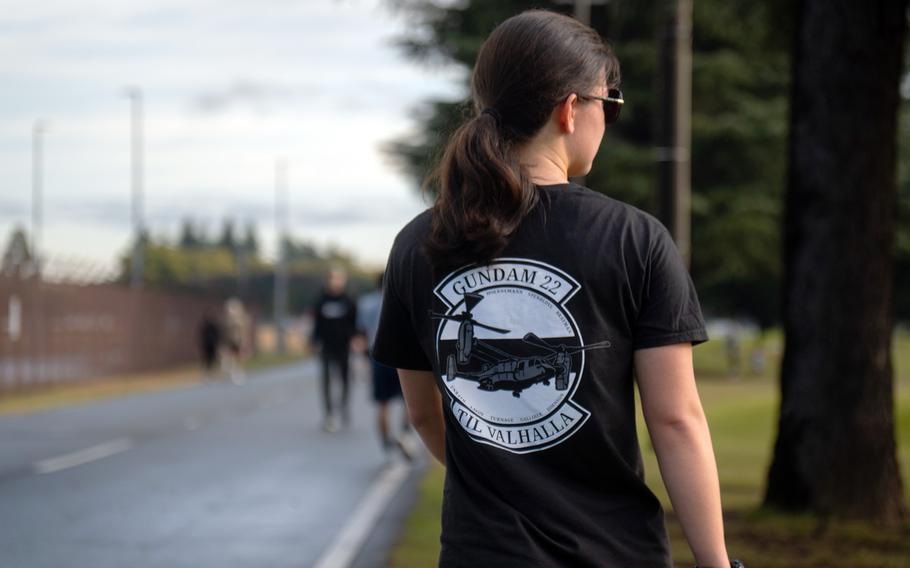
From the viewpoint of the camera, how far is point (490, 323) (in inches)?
103

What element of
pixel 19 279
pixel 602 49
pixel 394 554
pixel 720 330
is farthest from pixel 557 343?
pixel 720 330

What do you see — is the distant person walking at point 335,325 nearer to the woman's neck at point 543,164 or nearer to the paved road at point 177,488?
the paved road at point 177,488

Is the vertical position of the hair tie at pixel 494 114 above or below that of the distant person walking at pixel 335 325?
above

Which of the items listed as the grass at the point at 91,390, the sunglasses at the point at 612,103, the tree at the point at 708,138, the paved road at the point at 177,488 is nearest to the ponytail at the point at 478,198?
the sunglasses at the point at 612,103

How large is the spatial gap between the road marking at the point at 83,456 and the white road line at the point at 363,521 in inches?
111

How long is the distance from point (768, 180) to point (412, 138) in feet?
26.4

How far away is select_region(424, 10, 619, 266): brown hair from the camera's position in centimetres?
258

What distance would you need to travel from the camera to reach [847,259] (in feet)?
29.2

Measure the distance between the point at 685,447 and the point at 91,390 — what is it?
30.2 metres

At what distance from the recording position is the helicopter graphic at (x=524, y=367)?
101 inches

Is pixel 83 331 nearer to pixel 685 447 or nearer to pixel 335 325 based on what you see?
pixel 335 325

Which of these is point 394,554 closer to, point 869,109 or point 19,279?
point 869,109

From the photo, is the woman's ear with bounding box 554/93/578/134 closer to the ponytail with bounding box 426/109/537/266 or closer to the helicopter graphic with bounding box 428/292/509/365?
the ponytail with bounding box 426/109/537/266

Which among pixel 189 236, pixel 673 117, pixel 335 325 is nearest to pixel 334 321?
pixel 335 325
